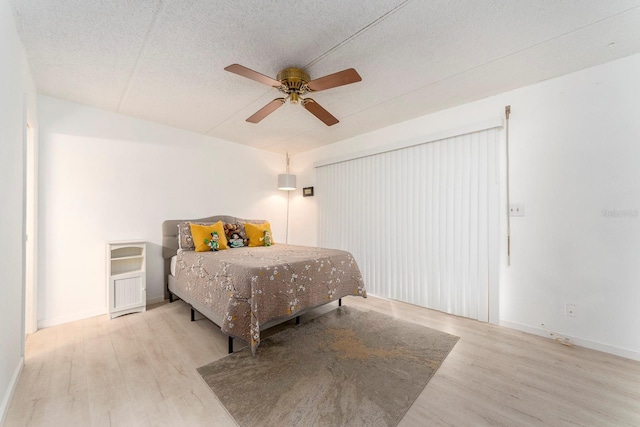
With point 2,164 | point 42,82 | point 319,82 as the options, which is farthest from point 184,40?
point 42,82

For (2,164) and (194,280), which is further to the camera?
(194,280)

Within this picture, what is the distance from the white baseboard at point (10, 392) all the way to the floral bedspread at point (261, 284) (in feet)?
3.94

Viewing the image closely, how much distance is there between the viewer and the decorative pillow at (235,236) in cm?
362

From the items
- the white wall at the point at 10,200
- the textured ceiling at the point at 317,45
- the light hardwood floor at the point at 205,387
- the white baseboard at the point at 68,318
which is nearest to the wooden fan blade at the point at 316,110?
the textured ceiling at the point at 317,45

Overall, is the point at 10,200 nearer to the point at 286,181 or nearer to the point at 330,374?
the point at 330,374

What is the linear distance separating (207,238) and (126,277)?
0.97 metres

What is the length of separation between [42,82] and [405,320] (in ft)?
14.8

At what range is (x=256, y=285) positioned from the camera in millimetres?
2096

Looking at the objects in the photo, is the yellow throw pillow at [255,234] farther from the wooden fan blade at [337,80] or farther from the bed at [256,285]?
the wooden fan blade at [337,80]

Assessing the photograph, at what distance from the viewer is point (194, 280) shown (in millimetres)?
2738

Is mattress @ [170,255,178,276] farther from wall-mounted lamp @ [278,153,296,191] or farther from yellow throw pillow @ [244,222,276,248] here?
wall-mounted lamp @ [278,153,296,191]

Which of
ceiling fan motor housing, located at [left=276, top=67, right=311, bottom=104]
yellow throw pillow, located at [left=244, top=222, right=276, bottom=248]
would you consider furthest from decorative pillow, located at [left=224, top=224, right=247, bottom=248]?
ceiling fan motor housing, located at [left=276, top=67, right=311, bottom=104]

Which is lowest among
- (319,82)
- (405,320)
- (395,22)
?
(405,320)

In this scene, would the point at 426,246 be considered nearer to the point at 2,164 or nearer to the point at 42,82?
the point at 2,164
